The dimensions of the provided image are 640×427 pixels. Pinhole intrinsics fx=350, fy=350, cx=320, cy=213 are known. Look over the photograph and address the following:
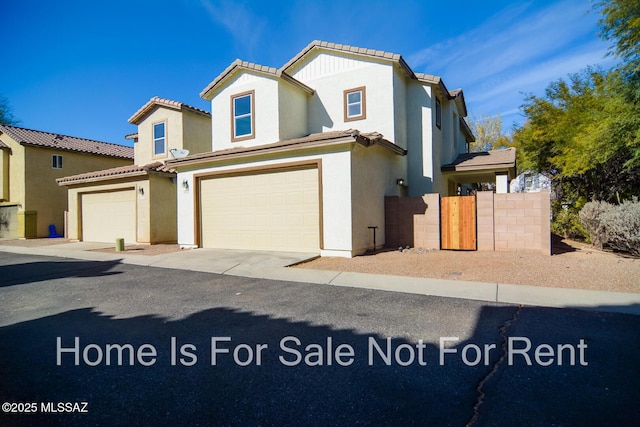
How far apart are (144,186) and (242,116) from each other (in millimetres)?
5655

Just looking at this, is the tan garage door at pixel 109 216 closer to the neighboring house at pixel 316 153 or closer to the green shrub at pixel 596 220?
the neighboring house at pixel 316 153

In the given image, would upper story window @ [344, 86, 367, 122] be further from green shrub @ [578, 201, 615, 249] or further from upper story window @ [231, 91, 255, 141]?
green shrub @ [578, 201, 615, 249]

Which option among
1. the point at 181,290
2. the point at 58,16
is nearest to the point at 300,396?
the point at 181,290

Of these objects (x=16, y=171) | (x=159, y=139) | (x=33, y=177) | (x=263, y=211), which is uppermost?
(x=159, y=139)

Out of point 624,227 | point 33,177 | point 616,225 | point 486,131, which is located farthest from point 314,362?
point 486,131

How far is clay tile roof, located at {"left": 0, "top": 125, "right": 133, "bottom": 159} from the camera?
2217 cm

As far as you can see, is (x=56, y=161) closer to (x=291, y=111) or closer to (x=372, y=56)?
(x=291, y=111)

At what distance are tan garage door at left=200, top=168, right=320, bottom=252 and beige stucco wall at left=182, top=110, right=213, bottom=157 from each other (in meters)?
6.10

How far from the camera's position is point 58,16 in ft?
34.5

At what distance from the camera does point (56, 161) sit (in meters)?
23.2

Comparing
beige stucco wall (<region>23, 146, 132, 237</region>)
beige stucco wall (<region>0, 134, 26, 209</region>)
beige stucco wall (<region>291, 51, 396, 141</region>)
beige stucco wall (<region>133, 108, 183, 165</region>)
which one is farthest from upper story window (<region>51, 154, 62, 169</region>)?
beige stucco wall (<region>291, 51, 396, 141</region>)

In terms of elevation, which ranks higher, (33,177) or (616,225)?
(33,177)

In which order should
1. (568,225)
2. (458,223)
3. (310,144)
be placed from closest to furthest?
(310,144) → (458,223) → (568,225)

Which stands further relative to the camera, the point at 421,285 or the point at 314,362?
the point at 421,285
